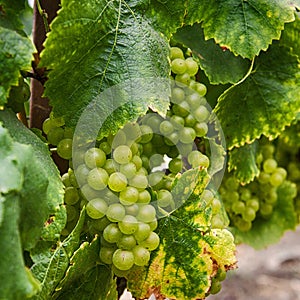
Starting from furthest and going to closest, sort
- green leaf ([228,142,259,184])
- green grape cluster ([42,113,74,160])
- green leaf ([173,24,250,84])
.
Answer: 1. green leaf ([228,142,259,184])
2. green leaf ([173,24,250,84])
3. green grape cluster ([42,113,74,160])

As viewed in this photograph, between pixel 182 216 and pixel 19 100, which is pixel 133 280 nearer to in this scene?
pixel 182 216

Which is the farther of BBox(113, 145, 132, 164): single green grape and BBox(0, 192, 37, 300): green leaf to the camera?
BBox(113, 145, 132, 164): single green grape

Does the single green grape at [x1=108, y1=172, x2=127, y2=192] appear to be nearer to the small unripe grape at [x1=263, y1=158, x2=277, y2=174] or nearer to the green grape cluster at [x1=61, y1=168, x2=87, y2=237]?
the green grape cluster at [x1=61, y1=168, x2=87, y2=237]

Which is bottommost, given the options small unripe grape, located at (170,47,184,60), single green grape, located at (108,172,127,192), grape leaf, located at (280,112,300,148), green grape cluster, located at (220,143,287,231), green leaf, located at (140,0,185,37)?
green grape cluster, located at (220,143,287,231)

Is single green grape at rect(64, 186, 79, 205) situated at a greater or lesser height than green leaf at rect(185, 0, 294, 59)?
lesser

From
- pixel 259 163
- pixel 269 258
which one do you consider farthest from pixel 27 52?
pixel 269 258

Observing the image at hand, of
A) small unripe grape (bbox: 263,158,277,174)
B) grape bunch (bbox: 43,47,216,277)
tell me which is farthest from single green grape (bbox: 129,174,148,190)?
small unripe grape (bbox: 263,158,277,174)

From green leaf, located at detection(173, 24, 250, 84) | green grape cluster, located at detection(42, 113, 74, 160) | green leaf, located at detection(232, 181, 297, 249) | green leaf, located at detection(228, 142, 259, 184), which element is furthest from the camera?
green leaf, located at detection(232, 181, 297, 249)

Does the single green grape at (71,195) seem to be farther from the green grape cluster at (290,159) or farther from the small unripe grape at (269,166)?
the green grape cluster at (290,159)
